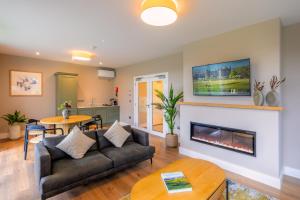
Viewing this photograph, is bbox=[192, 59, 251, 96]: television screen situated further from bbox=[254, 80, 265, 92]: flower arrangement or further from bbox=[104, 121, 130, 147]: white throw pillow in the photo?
bbox=[104, 121, 130, 147]: white throw pillow

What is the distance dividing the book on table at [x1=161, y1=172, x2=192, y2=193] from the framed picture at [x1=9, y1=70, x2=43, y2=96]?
5.66 meters

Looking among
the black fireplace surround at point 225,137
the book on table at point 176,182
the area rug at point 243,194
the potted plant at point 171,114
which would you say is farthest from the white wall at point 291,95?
the book on table at point 176,182

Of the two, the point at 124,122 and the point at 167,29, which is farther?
the point at 124,122

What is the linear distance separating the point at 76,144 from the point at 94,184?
702 mm

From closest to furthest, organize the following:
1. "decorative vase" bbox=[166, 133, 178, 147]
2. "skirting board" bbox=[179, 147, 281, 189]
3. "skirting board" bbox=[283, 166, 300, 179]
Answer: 1. "skirting board" bbox=[179, 147, 281, 189]
2. "skirting board" bbox=[283, 166, 300, 179]
3. "decorative vase" bbox=[166, 133, 178, 147]

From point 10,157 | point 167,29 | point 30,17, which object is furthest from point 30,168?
point 167,29

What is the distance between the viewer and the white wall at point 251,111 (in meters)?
2.50

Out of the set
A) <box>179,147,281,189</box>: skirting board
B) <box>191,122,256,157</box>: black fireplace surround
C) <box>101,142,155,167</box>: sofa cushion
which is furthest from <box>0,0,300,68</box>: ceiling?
<box>179,147,281,189</box>: skirting board

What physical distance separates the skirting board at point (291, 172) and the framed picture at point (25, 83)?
281 inches

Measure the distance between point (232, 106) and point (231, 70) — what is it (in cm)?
68

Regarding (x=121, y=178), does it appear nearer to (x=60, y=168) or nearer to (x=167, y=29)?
(x=60, y=168)

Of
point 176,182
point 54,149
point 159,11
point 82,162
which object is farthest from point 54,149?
point 159,11

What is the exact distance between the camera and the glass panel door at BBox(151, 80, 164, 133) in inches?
209

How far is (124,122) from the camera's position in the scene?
6965 millimetres
